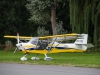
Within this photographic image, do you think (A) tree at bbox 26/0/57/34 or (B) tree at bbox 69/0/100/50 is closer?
(B) tree at bbox 69/0/100/50

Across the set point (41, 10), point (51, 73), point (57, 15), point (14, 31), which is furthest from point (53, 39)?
point (14, 31)

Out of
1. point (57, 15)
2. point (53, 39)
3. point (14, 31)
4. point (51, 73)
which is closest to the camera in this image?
Answer: point (51, 73)

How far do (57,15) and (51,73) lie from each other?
124 ft

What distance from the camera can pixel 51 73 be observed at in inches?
623

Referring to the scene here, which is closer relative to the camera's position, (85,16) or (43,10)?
(85,16)

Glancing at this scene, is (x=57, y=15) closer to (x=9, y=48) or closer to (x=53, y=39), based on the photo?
(x=9, y=48)

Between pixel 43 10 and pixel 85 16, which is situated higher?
pixel 43 10

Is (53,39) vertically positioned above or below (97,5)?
below

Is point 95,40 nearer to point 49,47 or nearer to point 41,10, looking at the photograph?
point 49,47

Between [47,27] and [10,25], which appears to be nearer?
[47,27]

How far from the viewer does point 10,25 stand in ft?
192

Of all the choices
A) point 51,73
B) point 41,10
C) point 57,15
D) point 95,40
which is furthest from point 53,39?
point 57,15

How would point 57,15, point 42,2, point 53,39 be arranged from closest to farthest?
point 53,39
point 42,2
point 57,15

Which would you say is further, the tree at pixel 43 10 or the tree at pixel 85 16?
the tree at pixel 43 10
